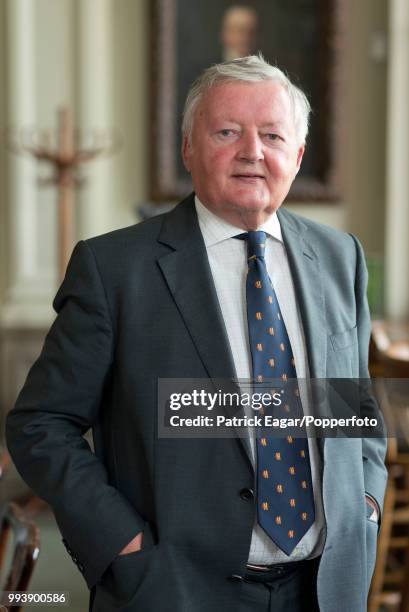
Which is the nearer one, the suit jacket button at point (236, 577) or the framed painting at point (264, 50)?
the suit jacket button at point (236, 577)

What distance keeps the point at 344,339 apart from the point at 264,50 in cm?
425

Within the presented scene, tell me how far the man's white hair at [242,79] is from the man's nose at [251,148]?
116mm

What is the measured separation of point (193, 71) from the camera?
18.9 feet

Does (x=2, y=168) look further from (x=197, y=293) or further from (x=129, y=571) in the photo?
(x=129, y=571)

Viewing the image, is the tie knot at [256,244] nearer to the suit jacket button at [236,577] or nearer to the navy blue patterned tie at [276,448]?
the navy blue patterned tie at [276,448]

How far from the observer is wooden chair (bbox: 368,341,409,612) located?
2.79 m

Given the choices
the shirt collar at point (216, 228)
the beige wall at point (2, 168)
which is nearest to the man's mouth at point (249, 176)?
the shirt collar at point (216, 228)

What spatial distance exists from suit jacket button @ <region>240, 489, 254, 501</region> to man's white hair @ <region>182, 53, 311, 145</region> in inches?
28.9

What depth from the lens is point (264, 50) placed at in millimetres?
5688

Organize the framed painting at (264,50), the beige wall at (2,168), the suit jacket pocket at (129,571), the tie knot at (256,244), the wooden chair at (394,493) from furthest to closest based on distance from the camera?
the beige wall at (2,168)
the framed painting at (264,50)
the wooden chair at (394,493)
the tie knot at (256,244)
the suit jacket pocket at (129,571)

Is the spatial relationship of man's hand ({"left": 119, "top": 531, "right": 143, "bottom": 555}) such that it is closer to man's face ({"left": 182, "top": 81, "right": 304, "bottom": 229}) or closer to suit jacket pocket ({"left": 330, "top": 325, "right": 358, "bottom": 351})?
suit jacket pocket ({"left": 330, "top": 325, "right": 358, "bottom": 351})

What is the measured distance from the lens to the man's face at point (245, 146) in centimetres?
171

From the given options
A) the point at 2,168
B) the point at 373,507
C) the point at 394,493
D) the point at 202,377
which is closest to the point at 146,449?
the point at 202,377

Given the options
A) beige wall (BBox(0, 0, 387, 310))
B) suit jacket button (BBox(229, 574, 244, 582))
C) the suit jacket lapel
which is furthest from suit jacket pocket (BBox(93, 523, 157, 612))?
beige wall (BBox(0, 0, 387, 310))
